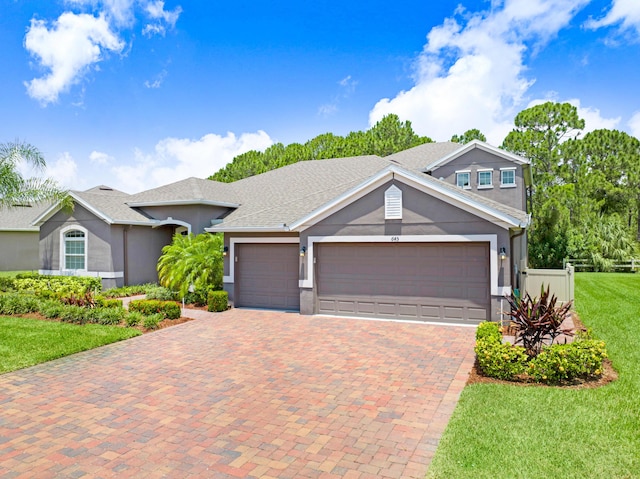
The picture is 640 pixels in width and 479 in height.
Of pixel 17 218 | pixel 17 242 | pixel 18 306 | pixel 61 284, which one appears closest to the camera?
pixel 18 306

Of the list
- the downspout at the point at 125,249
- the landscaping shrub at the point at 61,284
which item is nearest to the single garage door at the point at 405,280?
the downspout at the point at 125,249

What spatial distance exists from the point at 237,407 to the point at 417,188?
8.32 metres

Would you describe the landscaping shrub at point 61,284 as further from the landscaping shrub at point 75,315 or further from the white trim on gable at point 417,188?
the white trim on gable at point 417,188

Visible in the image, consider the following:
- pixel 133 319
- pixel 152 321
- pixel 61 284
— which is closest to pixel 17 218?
pixel 61 284

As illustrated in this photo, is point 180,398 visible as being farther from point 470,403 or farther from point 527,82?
point 527,82

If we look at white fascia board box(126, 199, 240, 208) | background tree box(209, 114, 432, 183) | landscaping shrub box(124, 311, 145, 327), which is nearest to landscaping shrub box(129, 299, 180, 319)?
landscaping shrub box(124, 311, 145, 327)

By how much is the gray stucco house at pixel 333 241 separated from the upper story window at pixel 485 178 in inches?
51.7

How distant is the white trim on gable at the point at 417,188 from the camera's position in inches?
461

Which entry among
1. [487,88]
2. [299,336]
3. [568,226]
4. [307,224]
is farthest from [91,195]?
[568,226]

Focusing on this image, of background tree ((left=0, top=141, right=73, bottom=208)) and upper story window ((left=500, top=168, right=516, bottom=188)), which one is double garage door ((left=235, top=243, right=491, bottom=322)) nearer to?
background tree ((left=0, top=141, right=73, bottom=208))

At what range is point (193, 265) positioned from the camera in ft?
52.1

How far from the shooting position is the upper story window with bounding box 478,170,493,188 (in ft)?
74.7

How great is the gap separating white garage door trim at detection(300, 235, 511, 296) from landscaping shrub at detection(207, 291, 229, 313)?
286 centimetres

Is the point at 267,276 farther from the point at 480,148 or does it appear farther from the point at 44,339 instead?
the point at 480,148
